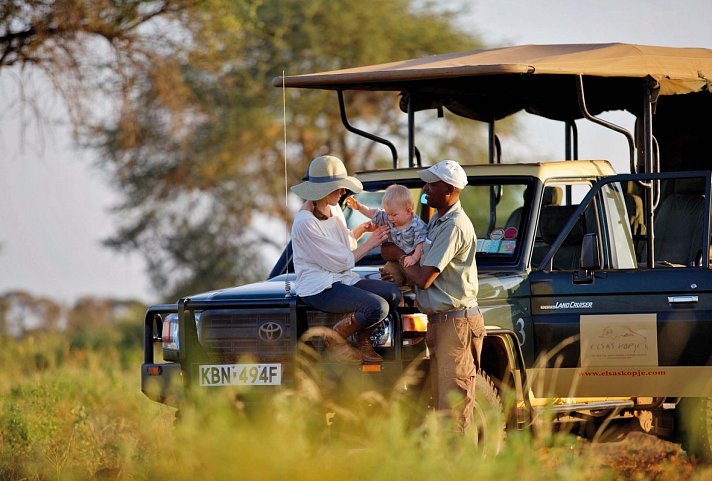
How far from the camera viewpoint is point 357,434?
7.69 meters

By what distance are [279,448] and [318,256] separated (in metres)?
2.30

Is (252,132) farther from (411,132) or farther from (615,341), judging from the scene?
(615,341)

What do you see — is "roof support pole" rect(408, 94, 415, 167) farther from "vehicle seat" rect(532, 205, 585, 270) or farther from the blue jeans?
the blue jeans

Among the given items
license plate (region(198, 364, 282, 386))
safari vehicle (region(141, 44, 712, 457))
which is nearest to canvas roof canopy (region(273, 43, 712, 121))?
safari vehicle (region(141, 44, 712, 457))

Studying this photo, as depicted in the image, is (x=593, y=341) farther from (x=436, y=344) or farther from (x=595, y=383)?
(x=436, y=344)

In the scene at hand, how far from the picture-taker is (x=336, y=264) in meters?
7.72

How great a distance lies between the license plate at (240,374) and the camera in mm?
7660

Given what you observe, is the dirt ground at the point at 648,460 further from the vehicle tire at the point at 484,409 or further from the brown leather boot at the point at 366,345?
the brown leather boot at the point at 366,345

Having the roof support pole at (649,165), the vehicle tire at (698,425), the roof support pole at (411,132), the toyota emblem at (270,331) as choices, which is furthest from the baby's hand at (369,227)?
the roof support pole at (411,132)

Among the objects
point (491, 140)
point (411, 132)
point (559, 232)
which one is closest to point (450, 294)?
point (559, 232)

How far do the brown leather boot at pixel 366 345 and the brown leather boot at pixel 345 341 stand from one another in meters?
0.04

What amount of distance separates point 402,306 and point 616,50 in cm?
293

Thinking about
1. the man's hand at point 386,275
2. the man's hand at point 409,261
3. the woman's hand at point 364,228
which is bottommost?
the man's hand at point 386,275

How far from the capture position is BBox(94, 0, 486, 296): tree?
25750 millimetres
